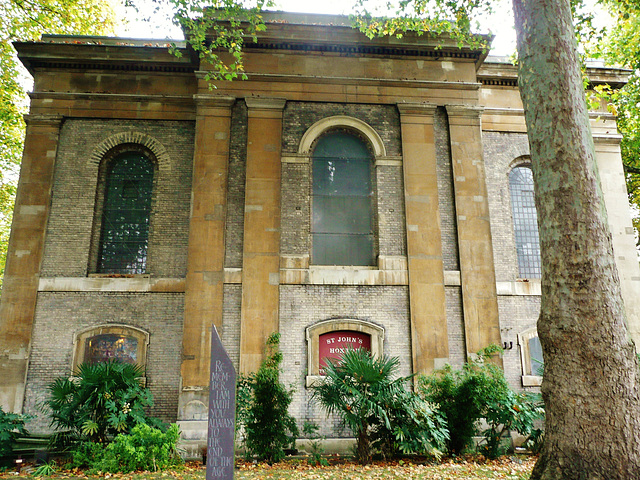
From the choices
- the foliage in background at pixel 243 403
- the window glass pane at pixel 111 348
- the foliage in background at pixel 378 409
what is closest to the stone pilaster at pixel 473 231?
the foliage in background at pixel 378 409

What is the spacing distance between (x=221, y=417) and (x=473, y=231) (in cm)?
928

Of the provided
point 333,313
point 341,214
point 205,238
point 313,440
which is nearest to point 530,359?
point 333,313

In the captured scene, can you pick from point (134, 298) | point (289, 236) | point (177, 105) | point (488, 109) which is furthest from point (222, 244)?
point (488, 109)

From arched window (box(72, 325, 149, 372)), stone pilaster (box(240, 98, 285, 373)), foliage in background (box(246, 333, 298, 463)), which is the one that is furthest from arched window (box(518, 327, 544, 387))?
arched window (box(72, 325, 149, 372))

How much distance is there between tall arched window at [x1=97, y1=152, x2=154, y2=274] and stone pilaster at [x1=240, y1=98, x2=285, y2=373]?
334cm

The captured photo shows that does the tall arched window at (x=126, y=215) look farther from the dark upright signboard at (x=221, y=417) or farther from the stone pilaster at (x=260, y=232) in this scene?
the dark upright signboard at (x=221, y=417)

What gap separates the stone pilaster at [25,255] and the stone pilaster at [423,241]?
9833 millimetres

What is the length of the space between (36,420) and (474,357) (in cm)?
1096

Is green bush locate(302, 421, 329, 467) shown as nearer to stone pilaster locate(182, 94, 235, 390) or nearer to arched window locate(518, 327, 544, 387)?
stone pilaster locate(182, 94, 235, 390)

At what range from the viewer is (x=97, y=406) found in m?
9.69

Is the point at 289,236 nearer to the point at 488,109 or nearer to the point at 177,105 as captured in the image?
the point at 177,105

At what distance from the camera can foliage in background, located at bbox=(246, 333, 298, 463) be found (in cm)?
991

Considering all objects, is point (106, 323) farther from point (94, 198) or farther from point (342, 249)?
point (342, 249)

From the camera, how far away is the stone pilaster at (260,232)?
38.3 ft
